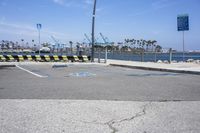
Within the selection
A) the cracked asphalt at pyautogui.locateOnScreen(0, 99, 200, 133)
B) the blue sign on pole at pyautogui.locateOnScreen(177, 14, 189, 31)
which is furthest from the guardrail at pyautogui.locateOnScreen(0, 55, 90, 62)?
the cracked asphalt at pyautogui.locateOnScreen(0, 99, 200, 133)

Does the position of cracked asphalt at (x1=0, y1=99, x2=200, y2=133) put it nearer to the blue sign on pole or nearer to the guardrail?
the blue sign on pole

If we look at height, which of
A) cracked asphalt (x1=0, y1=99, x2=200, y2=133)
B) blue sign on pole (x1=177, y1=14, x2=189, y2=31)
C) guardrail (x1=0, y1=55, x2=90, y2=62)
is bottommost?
cracked asphalt (x1=0, y1=99, x2=200, y2=133)

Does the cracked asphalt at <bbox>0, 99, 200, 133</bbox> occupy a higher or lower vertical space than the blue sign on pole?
A: lower

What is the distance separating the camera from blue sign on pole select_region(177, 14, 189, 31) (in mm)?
27191

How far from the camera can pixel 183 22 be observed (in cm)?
2752

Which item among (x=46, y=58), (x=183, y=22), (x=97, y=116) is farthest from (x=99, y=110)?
(x=46, y=58)

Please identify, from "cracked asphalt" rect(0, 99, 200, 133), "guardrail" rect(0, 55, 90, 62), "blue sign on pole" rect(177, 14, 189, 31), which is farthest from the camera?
"guardrail" rect(0, 55, 90, 62)

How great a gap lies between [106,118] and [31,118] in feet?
4.63

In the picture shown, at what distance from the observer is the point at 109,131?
5559 millimetres

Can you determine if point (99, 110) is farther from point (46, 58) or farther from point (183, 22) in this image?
point (46, 58)

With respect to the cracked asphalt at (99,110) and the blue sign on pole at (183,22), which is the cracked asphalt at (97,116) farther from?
the blue sign on pole at (183,22)

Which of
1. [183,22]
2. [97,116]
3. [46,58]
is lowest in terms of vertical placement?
[97,116]

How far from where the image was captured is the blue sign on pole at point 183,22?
2719 cm

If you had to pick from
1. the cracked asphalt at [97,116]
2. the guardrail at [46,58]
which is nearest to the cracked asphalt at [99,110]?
the cracked asphalt at [97,116]
